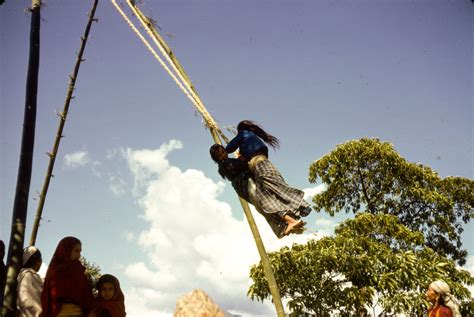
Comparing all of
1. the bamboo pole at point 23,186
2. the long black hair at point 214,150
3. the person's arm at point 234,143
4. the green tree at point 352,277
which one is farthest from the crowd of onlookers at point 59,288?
the green tree at point 352,277

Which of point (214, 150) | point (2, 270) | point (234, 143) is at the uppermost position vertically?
point (234, 143)

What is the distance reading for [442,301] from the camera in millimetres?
4621

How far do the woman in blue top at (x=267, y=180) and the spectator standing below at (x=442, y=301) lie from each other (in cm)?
179

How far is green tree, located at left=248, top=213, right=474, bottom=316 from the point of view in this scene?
10086 millimetres

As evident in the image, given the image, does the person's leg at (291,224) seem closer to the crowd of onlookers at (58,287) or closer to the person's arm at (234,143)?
the person's arm at (234,143)

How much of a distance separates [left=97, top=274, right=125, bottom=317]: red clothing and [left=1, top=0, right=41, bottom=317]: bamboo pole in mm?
1272

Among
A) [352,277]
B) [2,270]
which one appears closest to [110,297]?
[2,270]

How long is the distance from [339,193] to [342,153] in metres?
1.70

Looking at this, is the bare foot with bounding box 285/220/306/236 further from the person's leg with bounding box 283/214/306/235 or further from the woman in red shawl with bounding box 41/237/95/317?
the woman in red shawl with bounding box 41/237/95/317

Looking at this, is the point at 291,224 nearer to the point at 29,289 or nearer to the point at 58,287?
the point at 58,287

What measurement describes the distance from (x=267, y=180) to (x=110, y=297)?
82.1 inches

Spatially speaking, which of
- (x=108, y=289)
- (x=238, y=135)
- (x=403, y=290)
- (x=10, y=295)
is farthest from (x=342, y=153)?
(x=10, y=295)

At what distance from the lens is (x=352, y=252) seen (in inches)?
423

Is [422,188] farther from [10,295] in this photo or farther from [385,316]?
[10,295]
